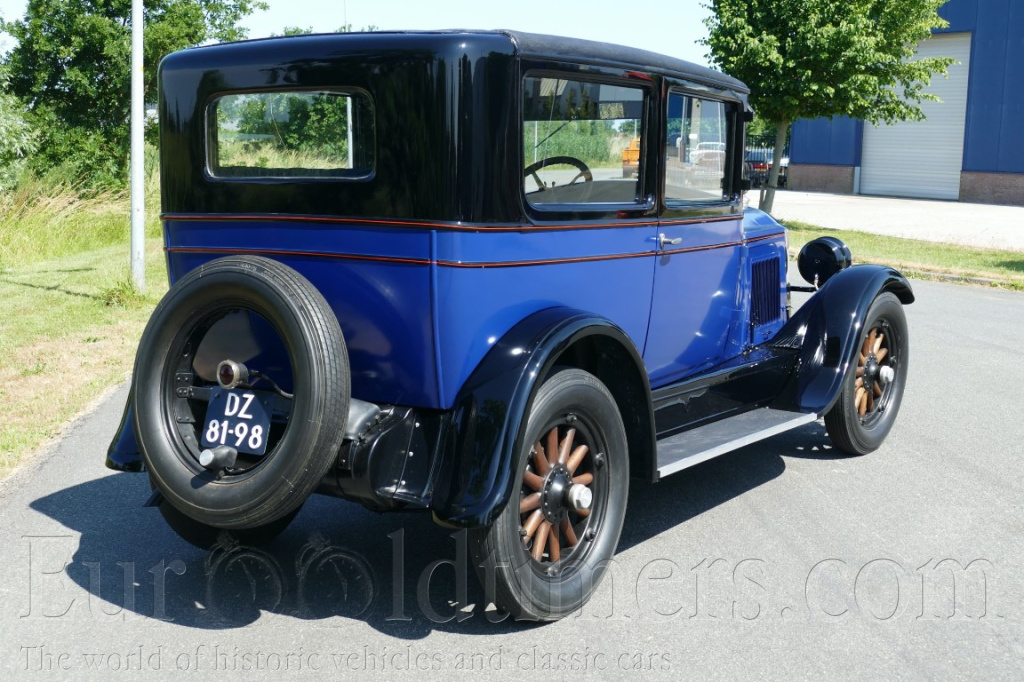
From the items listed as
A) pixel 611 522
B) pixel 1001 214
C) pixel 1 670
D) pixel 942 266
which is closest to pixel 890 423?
pixel 611 522

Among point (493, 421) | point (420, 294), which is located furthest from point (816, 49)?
point (493, 421)

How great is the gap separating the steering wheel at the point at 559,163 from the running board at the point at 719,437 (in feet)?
3.72

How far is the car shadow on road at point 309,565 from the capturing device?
11.9 ft

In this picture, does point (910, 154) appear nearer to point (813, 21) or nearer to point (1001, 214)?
point (1001, 214)

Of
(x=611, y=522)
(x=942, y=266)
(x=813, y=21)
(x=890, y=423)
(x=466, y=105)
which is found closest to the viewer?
(x=466, y=105)

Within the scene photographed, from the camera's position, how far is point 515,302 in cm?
361

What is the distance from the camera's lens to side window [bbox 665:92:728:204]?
4.39 m

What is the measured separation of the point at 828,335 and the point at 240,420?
301 centimetres

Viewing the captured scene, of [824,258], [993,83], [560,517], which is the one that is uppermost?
[993,83]

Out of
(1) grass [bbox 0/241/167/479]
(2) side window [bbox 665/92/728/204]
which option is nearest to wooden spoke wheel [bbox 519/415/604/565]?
(2) side window [bbox 665/92/728/204]

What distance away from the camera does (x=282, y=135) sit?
13.0 ft

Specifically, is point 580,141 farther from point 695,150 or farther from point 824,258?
point 824,258

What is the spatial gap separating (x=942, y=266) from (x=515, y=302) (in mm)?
11792

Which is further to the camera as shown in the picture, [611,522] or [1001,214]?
[1001,214]
